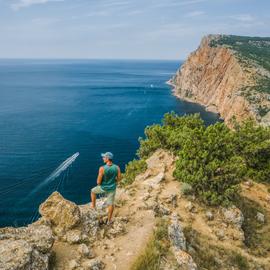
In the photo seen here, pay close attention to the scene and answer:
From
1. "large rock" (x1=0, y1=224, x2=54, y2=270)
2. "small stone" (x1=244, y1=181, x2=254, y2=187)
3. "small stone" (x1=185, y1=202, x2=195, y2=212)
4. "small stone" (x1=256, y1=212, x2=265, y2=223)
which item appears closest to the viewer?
"large rock" (x1=0, y1=224, x2=54, y2=270)

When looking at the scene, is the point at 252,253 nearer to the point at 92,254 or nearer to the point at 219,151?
the point at 219,151

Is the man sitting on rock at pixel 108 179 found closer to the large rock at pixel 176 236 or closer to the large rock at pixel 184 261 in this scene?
the large rock at pixel 176 236

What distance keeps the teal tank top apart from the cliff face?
8869 cm

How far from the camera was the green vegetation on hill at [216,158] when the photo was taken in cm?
2245

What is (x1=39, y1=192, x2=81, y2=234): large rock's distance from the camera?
50.0ft

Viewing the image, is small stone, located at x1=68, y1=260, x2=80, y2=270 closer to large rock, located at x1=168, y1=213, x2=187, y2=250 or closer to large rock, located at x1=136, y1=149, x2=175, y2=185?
large rock, located at x1=168, y1=213, x2=187, y2=250

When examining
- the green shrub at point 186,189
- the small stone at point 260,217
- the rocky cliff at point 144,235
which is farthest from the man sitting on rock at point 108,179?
the small stone at point 260,217

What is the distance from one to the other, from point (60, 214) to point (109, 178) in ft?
9.42

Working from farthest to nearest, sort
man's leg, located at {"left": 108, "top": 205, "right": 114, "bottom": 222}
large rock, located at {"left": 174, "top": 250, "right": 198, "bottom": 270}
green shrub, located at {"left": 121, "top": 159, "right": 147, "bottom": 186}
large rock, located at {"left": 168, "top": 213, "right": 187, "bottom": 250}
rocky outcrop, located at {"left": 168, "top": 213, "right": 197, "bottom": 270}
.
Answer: green shrub, located at {"left": 121, "top": 159, "right": 147, "bottom": 186} → man's leg, located at {"left": 108, "top": 205, "right": 114, "bottom": 222} → large rock, located at {"left": 168, "top": 213, "right": 187, "bottom": 250} → rocky outcrop, located at {"left": 168, "top": 213, "right": 197, "bottom": 270} → large rock, located at {"left": 174, "top": 250, "right": 198, "bottom": 270}

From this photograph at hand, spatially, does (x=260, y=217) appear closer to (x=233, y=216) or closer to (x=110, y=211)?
(x=233, y=216)

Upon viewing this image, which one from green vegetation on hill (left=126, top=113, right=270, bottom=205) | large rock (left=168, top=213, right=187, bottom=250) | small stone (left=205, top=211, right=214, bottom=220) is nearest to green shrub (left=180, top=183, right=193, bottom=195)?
green vegetation on hill (left=126, top=113, right=270, bottom=205)

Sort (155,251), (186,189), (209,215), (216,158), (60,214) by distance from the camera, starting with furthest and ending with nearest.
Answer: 1. (216,158)
2. (186,189)
3. (209,215)
4. (60,214)
5. (155,251)

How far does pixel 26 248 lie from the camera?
12.3 meters

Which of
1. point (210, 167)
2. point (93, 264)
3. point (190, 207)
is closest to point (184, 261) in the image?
point (93, 264)
